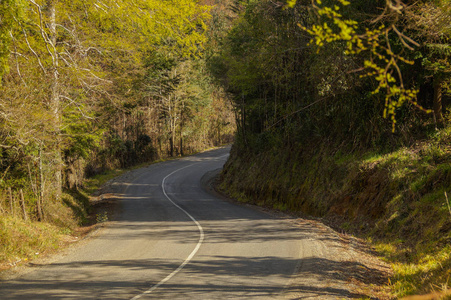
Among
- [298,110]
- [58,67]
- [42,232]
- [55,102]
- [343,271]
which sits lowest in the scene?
[343,271]

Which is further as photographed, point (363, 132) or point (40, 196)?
point (363, 132)

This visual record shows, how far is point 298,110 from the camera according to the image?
1716 centimetres

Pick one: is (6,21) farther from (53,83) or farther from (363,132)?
(363,132)

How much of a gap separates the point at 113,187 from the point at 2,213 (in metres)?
18.9

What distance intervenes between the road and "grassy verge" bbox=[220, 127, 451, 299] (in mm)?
1840

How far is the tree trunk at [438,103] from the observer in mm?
13414

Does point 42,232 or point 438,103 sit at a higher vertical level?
point 438,103

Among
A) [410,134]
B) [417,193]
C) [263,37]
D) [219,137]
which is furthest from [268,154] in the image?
[219,137]

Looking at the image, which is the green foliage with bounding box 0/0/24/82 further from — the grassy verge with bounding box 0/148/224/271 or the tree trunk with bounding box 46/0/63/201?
the grassy verge with bounding box 0/148/224/271

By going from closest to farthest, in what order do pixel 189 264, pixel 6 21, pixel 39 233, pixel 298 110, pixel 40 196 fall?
pixel 6 21 → pixel 189 264 → pixel 39 233 → pixel 40 196 → pixel 298 110

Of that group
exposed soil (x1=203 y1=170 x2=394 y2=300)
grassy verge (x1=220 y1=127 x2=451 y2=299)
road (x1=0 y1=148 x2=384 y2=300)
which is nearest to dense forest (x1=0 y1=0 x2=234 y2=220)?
road (x1=0 y1=148 x2=384 y2=300)

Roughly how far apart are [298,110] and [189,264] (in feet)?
32.6

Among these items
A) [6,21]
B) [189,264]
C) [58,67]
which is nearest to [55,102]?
[58,67]

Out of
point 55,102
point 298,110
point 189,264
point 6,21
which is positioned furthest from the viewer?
point 298,110
